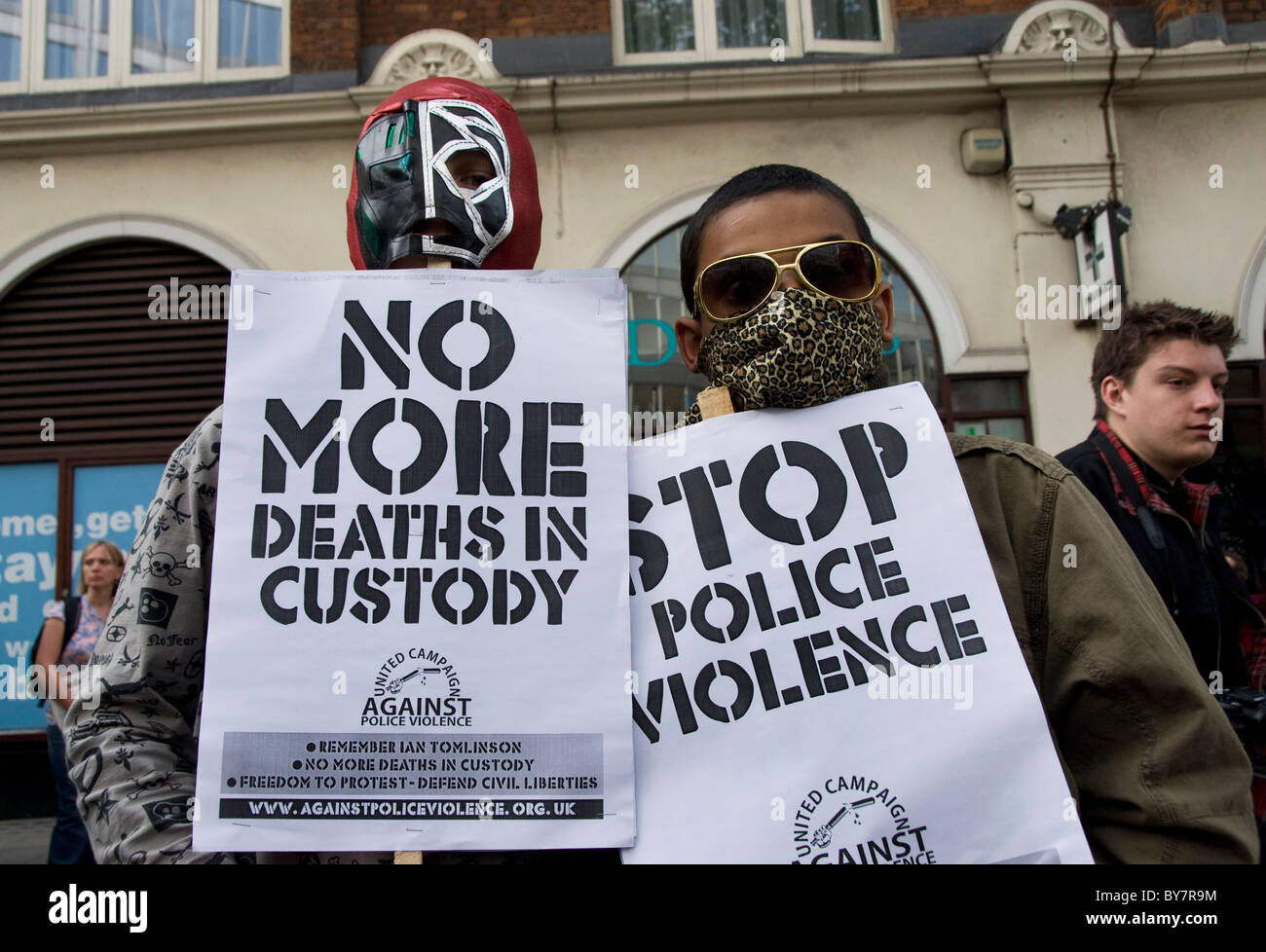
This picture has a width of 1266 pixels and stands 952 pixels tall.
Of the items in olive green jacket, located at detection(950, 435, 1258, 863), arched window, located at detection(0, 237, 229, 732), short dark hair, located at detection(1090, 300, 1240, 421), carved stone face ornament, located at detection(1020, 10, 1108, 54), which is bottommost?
olive green jacket, located at detection(950, 435, 1258, 863)

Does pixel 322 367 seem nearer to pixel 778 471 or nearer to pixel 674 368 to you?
pixel 778 471

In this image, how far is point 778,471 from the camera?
1.45 meters

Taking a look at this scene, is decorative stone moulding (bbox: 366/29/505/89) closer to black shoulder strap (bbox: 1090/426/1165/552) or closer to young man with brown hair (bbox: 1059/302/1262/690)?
young man with brown hair (bbox: 1059/302/1262/690)

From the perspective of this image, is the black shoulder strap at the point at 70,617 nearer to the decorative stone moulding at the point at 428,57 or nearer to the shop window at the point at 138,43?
the decorative stone moulding at the point at 428,57

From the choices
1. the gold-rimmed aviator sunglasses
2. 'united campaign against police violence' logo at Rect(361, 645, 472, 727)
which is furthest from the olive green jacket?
'united campaign against police violence' logo at Rect(361, 645, 472, 727)

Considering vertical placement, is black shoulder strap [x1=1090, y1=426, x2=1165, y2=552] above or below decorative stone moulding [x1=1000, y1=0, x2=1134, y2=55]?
below

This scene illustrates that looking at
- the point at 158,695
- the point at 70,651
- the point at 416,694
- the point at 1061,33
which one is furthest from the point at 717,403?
the point at 1061,33

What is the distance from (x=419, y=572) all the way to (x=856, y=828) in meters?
0.67

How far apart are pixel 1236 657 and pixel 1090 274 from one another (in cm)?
538

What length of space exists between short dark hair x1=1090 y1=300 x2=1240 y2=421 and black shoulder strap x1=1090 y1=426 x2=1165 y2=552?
0.45 feet

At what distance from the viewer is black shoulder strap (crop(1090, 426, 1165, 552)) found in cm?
246

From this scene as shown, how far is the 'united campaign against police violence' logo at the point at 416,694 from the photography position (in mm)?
1291

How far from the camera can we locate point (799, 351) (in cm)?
146
